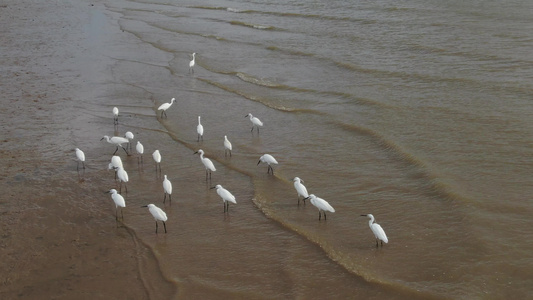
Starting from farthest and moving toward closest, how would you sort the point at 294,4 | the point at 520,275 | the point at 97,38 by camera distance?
the point at 294,4, the point at 97,38, the point at 520,275

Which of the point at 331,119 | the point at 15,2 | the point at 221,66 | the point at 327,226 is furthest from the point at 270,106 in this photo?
the point at 15,2

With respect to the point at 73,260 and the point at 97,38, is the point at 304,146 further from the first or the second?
the point at 97,38

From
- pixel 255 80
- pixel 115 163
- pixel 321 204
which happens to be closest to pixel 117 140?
pixel 115 163

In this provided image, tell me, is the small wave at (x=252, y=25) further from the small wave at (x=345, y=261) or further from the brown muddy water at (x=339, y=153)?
the small wave at (x=345, y=261)

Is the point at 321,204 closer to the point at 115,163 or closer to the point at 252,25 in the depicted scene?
the point at 115,163

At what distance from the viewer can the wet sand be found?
23.8ft

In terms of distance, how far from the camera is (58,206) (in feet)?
30.2

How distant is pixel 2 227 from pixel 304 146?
20.0ft

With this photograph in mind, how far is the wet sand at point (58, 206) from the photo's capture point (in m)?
7.26

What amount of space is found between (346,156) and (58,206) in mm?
5537

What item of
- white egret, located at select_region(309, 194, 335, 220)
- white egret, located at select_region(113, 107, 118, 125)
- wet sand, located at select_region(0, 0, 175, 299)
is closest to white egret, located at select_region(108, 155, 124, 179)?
wet sand, located at select_region(0, 0, 175, 299)

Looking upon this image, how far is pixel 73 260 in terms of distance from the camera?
7.70 m

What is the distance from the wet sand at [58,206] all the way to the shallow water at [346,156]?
1.57 feet

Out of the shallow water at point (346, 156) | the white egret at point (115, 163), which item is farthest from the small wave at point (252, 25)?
the white egret at point (115, 163)
